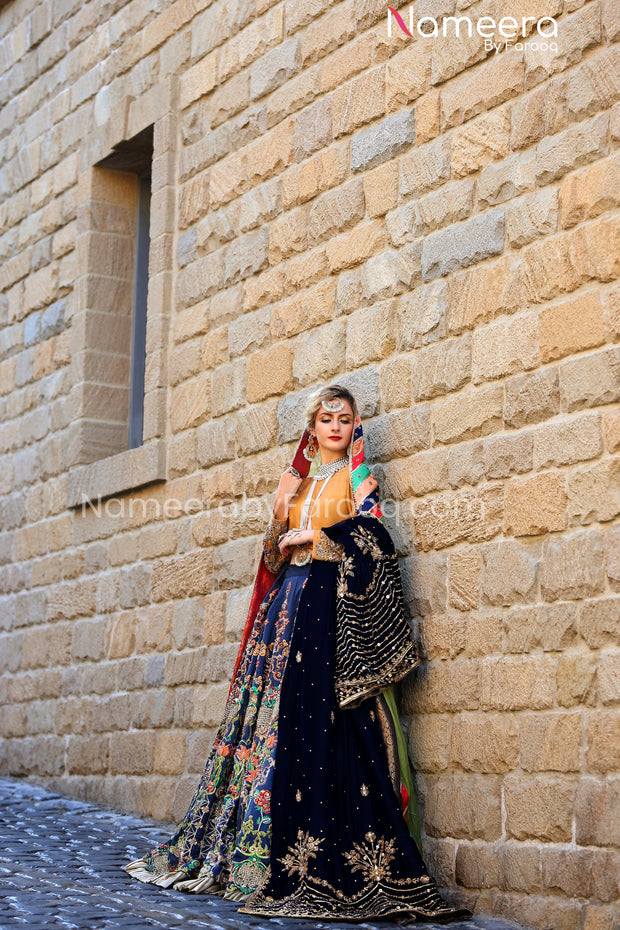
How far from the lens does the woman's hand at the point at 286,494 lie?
17.4 ft

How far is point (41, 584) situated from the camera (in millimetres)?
8086

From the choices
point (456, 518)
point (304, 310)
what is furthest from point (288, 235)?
point (456, 518)

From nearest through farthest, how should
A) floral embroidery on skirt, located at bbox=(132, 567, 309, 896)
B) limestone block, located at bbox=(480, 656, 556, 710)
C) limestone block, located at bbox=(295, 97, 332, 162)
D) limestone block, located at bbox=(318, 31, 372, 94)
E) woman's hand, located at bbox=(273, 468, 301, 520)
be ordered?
limestone block, located at bbox=(480, 656, 556, 710)
floral embroidery on skirt, located at bbox=(132, 567, 309, 896)
woman's hand, located at bbox=(273, 468, 301, 520)
limestone block, located at bbox=(318, 31, 372, 94)
limestone block, located at bbox=(295, 97, 332, 162)

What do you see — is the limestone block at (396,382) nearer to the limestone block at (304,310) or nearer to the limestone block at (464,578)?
the limestone block at (304,310)

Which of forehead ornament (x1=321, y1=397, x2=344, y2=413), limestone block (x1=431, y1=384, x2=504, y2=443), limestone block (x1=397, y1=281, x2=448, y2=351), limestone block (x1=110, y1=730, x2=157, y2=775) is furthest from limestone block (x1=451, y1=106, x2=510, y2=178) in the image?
limestone block (x1=110, y1=730, x2=157, y2=775)

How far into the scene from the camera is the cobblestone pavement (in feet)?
13.6

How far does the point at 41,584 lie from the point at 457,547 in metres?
3.99

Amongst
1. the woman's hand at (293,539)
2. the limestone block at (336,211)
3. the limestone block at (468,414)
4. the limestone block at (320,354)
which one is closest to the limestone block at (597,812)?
the limestone block at (468,414)

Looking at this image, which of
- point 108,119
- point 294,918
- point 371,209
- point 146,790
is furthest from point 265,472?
point 108,119

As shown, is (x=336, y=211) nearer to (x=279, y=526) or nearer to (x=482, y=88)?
(x=482, y=88)

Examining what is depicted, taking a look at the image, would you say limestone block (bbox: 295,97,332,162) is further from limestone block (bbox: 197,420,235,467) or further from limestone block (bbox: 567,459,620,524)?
limestone block (bbox: 567,459,620,524)

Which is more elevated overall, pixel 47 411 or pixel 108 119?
Answer: pixel 108 119

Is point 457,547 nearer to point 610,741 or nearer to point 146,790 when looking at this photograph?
point 610,741

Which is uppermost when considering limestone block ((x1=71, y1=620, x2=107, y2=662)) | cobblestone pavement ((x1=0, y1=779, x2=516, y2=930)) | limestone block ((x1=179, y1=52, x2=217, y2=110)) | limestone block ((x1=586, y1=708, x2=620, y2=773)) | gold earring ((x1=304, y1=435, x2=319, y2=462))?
limestone block ((x1=179, y1=52, x2=217, y2=110))
